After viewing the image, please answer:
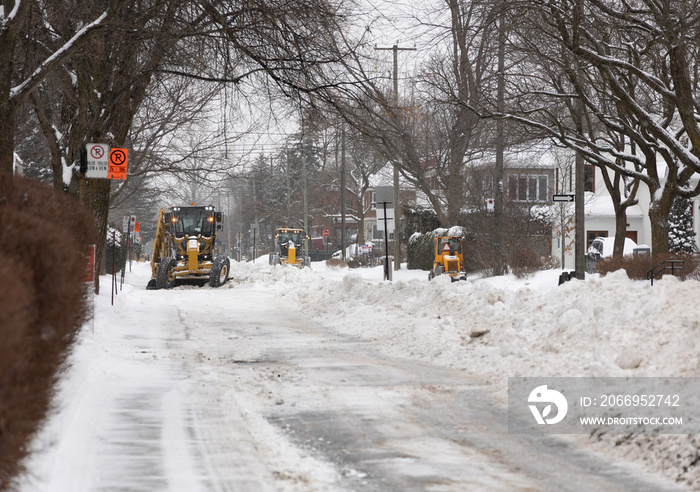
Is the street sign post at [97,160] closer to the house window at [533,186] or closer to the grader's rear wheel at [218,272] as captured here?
the grader's rear wheel at [218,272]

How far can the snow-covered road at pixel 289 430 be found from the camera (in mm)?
4996

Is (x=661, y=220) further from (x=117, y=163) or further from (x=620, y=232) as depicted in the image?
(x=117, y=163)

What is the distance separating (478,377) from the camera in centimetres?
898

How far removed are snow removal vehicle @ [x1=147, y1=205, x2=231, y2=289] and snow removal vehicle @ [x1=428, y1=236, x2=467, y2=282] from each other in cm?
820

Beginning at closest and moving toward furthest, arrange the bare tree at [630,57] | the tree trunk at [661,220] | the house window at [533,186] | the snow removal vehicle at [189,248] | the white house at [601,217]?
the bare tree at [630,57]
the tree trunk at [661,220]
the snow removal vehicle at [189,248]
the white house at [601,217]
the house window at [533,186]

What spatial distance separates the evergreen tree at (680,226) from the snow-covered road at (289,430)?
1852cm

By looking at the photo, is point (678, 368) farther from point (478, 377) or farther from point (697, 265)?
point (697, 265)

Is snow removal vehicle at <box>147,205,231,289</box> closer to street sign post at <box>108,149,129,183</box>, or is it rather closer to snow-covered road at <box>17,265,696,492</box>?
street sign post at <box>108,149,129,183</box>

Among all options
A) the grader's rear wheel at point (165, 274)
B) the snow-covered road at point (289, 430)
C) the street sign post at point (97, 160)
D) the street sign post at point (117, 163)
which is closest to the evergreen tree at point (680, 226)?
the grader's rear wheel at point (165, 274)

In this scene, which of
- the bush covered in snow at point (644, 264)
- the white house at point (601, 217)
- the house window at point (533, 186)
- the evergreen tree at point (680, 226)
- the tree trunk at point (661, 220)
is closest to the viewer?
the bush covered in snow at point (644, 264)

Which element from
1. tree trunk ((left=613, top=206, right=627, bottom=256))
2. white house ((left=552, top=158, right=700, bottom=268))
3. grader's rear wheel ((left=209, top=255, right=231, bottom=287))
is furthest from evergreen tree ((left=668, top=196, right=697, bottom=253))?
grader's rear wheel ((left=209, top=255, right=231, bottom=287))

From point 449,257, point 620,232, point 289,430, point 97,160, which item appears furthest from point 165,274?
point 289,430

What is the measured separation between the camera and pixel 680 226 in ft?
87.8

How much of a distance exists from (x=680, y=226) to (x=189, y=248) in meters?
17.9
